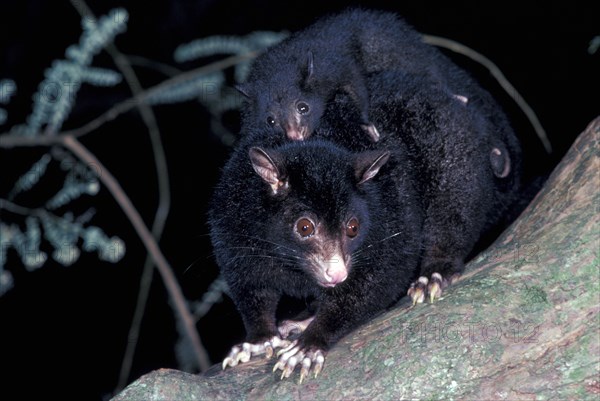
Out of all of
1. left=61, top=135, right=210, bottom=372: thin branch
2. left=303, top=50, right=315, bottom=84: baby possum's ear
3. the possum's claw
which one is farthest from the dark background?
the possum's claw

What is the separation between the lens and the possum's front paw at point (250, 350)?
4.45 metres

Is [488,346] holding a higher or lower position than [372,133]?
lower

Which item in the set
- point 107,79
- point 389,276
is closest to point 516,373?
point 389,276

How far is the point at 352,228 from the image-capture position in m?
4.41

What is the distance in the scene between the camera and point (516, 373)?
3.69 m

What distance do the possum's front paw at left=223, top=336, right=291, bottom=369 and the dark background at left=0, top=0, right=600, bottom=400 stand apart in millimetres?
2427

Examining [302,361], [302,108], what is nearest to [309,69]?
[302,108]

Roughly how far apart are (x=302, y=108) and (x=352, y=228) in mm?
947

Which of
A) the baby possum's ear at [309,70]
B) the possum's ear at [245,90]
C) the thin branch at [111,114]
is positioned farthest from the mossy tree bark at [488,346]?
the thin branch at [111,114]

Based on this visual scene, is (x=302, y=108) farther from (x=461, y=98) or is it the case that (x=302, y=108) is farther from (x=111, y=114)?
(x=111, y=114)

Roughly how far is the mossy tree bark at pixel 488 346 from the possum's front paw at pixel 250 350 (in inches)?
9.9

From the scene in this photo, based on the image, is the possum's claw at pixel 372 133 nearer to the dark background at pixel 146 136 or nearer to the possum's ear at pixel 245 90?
the possum's ear at pixel 245 90

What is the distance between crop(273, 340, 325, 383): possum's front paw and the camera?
12.9 feet

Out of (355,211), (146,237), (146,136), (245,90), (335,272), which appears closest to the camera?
(335,272)
